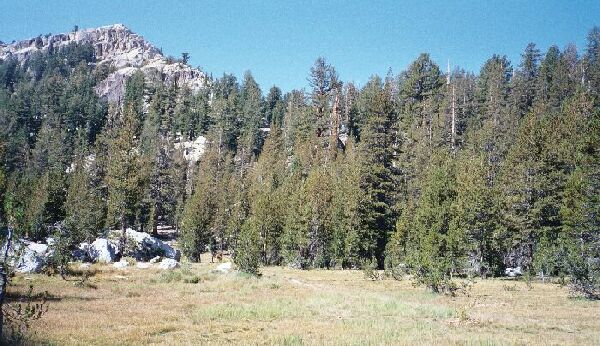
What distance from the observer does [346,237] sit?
49906 millimetres

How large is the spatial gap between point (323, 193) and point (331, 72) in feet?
122

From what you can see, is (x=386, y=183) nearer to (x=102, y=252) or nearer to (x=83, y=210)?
(x=102, y=252)

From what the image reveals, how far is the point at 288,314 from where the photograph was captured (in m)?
20.2

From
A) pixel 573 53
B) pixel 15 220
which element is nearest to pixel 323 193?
pixel 15 220

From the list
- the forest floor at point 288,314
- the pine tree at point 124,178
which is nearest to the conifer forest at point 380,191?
the pine tree at point 124,178

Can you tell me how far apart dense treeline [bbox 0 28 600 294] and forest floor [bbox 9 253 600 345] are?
3922 mm

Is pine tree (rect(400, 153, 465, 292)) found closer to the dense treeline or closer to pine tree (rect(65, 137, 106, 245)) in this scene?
the dense treeline

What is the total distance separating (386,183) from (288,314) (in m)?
35.8

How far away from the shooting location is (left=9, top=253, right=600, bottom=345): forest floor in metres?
15.1

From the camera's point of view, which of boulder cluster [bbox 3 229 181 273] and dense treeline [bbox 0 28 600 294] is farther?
dense treeline [bbox 0 28 600 294]

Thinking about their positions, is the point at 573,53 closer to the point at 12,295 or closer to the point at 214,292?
the point at 214,292

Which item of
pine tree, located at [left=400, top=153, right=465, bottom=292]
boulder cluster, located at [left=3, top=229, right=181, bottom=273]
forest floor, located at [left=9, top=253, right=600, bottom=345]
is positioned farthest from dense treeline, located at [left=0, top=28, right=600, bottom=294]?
forest floor, located at [left=9, top=253, right=600, bottom=345]

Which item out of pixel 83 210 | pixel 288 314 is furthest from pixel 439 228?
pixel 83 210

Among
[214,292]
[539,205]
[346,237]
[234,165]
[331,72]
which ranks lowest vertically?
[214,292]
